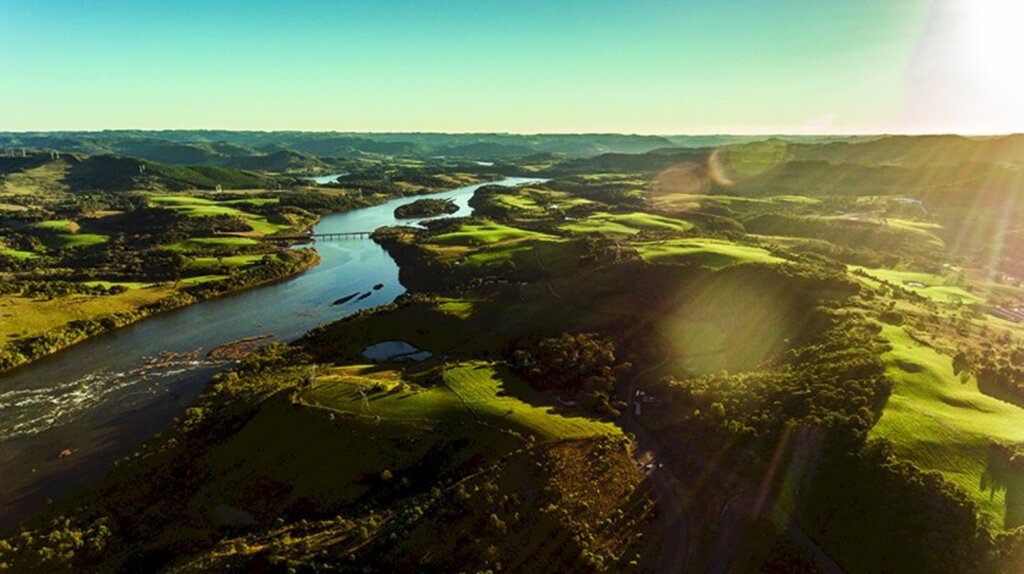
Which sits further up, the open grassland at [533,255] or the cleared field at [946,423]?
the cleared field at [946,423]

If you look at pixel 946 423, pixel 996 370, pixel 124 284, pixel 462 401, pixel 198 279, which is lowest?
pixel 198 279

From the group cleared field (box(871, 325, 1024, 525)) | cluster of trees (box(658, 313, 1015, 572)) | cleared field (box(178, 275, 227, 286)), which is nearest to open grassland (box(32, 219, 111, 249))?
cleared field (box(178, 275, 227, 286))

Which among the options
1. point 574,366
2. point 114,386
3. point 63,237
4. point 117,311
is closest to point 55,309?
point 117,311

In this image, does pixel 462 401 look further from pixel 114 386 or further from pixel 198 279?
pixel 198 279

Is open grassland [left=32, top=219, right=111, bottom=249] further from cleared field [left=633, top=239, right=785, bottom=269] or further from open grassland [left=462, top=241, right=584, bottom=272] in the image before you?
cleared field [left=633, top=239, right=785, bottom=269]

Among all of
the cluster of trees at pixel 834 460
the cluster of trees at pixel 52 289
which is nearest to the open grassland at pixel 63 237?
the cluster of trees at pixel 52 289

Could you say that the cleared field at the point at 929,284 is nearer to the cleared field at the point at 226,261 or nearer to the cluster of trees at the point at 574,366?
the cluster of trees at the point at 574,366
